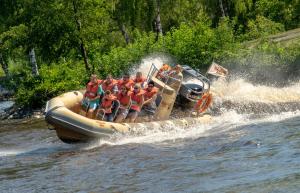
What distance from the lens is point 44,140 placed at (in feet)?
64.8

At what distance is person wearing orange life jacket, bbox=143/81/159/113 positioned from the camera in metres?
18.1

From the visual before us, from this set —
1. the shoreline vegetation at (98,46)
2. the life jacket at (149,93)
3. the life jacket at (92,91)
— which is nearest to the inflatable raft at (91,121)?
the life jacket at (149,93)

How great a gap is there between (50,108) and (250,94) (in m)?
8.16

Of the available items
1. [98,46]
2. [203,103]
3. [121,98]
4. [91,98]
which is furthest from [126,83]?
[98,46]

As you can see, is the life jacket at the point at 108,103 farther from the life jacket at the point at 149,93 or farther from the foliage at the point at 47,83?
the foliage at the point at 47,83

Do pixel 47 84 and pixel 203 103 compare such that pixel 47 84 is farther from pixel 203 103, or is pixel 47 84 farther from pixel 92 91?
pixel 203 103

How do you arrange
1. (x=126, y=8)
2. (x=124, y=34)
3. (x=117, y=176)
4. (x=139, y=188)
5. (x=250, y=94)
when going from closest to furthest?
(x=139, y=188)
(x=117, y=176)
(x=250, y=94)
(x=126, y=8)
(x=124, y=34)

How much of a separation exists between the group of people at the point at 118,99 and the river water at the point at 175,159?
0.91 metres

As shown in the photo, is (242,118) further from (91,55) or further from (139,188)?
(91,55)

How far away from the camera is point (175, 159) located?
45.1 feet

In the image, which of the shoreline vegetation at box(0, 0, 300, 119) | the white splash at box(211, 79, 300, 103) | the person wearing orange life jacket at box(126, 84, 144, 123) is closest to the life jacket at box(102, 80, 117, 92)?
the person wearing orange life jacket at box(126, 84, 144, 123)

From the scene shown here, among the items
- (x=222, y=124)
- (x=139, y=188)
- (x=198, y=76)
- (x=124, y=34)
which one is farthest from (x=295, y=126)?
(x=124, y=34)

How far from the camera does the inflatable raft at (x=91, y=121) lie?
1622cm

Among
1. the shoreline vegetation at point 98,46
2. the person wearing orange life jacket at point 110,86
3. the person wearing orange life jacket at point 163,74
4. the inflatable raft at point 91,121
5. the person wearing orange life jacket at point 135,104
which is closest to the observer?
the inflatable raft at point 91,121
